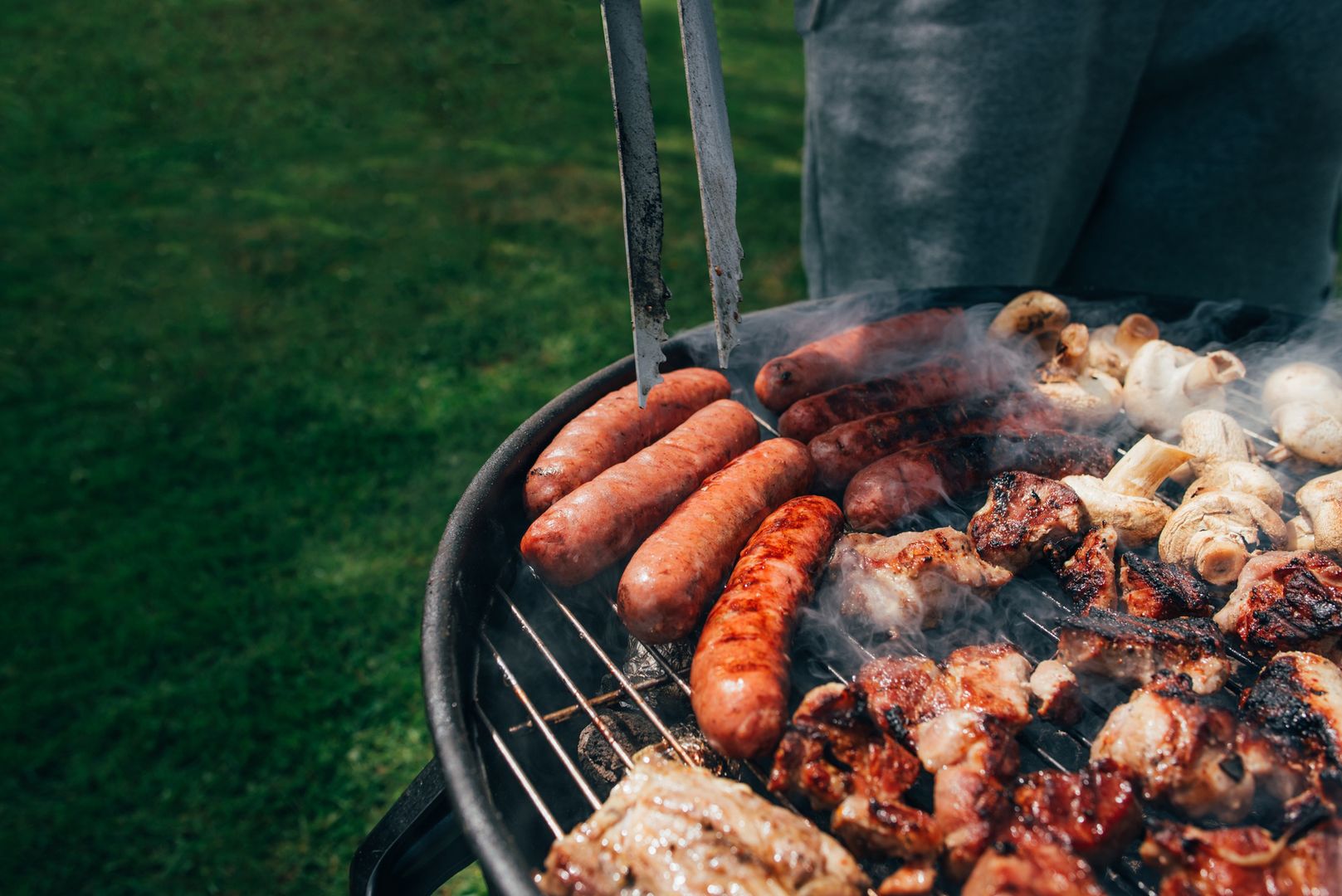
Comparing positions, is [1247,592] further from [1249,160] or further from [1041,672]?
[1249,160]

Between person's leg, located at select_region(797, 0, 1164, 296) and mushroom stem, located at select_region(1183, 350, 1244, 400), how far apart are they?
160cm

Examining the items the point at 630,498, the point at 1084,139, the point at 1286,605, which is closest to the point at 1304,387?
the point at 1286,605

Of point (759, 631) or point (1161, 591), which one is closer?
point (759, 631)

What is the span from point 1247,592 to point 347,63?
459 inches

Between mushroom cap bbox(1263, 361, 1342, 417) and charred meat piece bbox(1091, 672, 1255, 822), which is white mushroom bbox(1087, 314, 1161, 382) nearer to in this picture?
mushroom cap bbox(1263, 361, 1342, 417)

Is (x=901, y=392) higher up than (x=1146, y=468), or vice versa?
(x=901, y=392)

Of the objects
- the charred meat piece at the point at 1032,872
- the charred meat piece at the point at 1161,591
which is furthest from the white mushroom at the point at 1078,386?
the charred meat piece at the point at 1032,872

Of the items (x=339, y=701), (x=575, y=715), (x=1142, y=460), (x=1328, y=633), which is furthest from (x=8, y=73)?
(x=1328, y=633)

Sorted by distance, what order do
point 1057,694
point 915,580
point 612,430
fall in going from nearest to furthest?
point 1057,694 < point 915,580 < point 612,430

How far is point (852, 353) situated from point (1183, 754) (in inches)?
72.8

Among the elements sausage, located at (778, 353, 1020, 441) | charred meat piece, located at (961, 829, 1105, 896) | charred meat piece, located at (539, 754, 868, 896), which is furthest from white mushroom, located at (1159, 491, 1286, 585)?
charred meat piece, located at (539, 754, 868, 896)

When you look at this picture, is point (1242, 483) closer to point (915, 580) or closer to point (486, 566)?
point (915, 580)

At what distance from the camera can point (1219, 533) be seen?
2.48 meters

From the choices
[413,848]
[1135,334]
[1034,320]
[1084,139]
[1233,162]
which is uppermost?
[1084,139]
